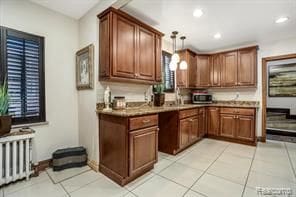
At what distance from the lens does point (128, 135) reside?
1.91 metres

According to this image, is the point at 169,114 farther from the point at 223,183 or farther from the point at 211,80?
the point at 211,80

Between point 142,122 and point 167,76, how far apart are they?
206cm

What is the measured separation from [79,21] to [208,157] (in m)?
3.40

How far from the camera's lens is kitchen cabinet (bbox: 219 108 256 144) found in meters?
3.55

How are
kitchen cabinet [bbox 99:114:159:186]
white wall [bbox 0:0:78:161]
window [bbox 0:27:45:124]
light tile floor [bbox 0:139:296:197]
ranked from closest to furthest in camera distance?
light tile floor [bbox 0:139:296:197], kitchen cabinet [bbox 99:114:159:186], window [bbox 0:27:45:124], white wall [bbox 0:0:78:161]

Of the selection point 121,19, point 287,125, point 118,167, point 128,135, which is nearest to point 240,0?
point 121,19

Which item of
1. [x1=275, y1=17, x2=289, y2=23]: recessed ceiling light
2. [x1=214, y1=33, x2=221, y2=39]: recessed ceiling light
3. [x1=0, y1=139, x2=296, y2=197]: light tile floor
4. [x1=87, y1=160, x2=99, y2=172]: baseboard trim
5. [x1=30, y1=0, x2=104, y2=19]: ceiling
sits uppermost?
[x1=30, y1=0, x2=104, y2=19]: ceiling

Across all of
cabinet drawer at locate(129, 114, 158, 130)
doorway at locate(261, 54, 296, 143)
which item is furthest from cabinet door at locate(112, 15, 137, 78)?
doorway at locate(261, 54, 296, 143)

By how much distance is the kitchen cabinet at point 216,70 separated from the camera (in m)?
4.32

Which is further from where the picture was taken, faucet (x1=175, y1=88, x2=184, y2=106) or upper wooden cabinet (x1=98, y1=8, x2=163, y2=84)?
faucet (x1=175, y1=88, x2=184, y2=106)

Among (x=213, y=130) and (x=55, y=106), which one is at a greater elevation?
(x=55, y=106)

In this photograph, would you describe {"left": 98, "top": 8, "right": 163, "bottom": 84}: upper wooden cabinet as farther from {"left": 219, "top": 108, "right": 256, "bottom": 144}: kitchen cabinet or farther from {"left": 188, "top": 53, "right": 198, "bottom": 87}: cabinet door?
{"left": 219, "top": 108, "right": 256, "bottom": 144}: kitchen cabinet

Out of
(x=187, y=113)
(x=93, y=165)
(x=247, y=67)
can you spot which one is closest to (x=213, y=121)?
(x=187, y=113)

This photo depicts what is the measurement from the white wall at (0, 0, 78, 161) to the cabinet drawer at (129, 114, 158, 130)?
135 centimetres
